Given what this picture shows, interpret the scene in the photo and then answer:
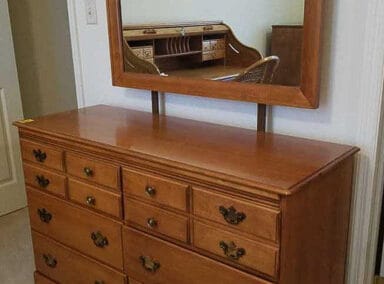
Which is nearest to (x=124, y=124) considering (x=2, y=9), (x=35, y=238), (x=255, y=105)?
(x=255, y=105)

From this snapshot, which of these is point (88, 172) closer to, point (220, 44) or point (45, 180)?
point (45, 180)

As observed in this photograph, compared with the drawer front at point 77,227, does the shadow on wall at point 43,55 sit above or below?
above

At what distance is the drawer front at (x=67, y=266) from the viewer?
173 centimetres

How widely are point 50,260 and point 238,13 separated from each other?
1290 mm

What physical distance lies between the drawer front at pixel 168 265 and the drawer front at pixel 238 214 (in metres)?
0.14

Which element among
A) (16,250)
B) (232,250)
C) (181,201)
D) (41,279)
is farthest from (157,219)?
(16,250)

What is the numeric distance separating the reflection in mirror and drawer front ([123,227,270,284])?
2.09 feet

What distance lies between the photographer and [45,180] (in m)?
1.84

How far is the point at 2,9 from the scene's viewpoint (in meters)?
2.78

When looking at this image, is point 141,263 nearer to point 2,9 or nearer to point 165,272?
point 165,272

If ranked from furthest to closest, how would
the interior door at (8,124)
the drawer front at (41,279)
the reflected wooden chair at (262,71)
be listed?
the interior door at (8,124)
the drawer front at (41,279)
the reflected wooden chair at (262,71)

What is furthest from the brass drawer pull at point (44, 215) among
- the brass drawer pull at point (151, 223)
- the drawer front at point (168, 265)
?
the brass drawer pull at point (151, 223)

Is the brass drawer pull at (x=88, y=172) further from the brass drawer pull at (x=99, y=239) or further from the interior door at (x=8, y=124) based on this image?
the interior door at (x=8, y=124)

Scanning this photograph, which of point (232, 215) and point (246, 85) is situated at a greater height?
point (246, 85)
